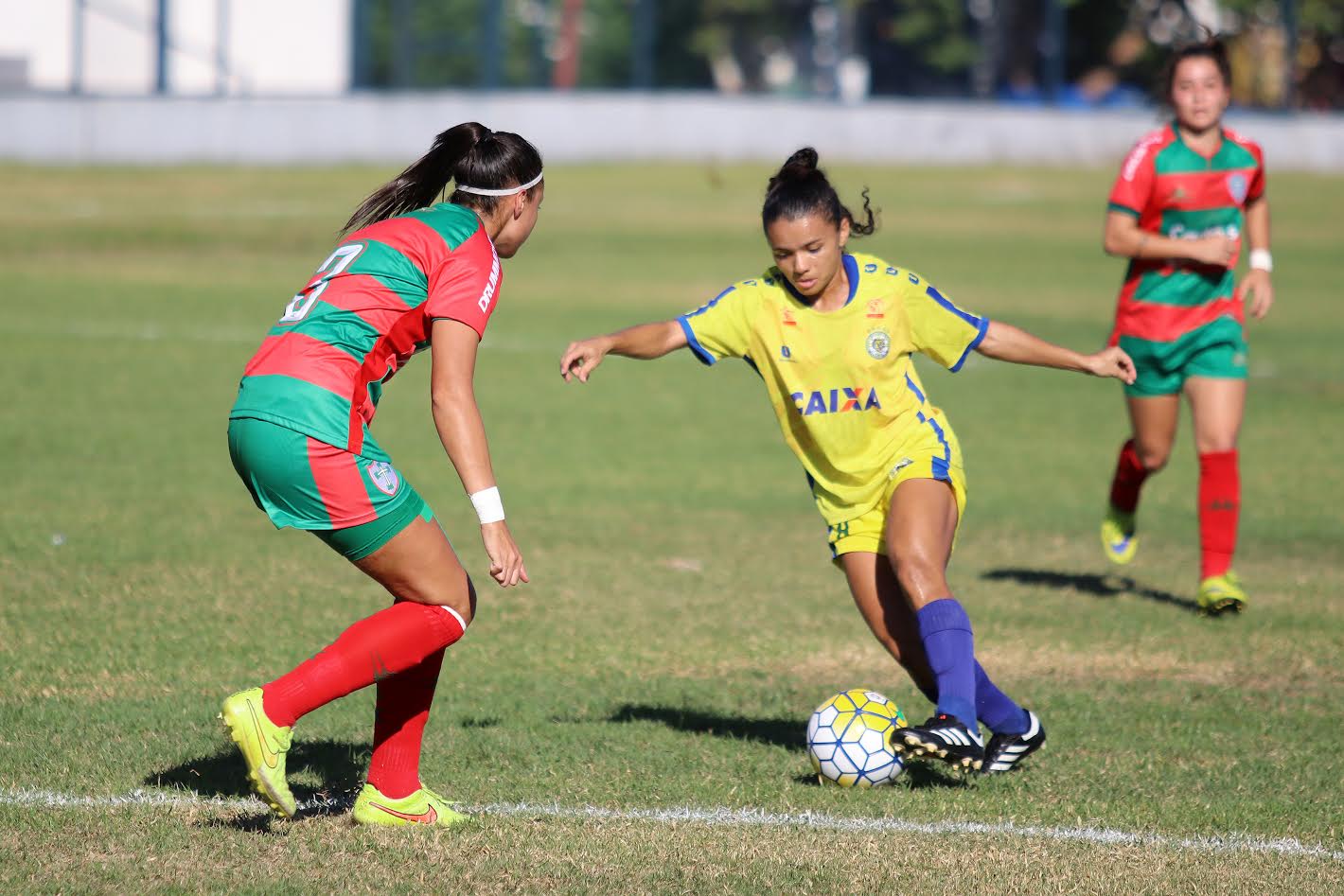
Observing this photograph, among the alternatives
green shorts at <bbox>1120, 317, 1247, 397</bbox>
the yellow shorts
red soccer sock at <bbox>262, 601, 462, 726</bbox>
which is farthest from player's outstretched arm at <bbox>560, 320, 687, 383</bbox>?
green shorts at <bbox>1120, 317, 1247, 397</bbox>

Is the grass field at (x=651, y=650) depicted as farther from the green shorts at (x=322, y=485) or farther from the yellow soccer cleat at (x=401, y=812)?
the green shorts at (x=322, y=485)

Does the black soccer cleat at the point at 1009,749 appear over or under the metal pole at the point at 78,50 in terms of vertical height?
over

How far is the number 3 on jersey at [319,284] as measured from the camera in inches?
177

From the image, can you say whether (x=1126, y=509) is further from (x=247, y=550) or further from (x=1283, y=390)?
(x=1283, y=390)

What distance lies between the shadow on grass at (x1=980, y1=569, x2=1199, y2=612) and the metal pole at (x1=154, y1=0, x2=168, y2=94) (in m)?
31.9

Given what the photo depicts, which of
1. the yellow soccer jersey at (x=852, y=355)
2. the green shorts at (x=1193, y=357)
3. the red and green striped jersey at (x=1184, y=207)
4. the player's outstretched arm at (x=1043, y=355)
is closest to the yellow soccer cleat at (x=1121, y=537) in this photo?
the green shorts at (x=1193, y=357)

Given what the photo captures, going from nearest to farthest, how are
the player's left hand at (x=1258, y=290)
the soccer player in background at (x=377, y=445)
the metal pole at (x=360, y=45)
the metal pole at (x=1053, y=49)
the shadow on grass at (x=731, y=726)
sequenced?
the soccer player in background at (x=377, y=445), the shadow on grass at (x=731, y=726), the player's left hand at (x=1258, y=290), the metal pole at (x=360, y=45), the metal pole at (x=1053, y=49)

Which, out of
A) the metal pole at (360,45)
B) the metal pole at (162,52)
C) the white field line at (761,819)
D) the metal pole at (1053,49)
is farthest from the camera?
the metal pole at (1053,49)

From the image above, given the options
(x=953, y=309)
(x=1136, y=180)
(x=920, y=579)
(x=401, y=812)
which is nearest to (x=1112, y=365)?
(x=953, y=309)

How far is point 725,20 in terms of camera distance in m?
42.8

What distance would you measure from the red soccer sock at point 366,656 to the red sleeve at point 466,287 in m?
0.77

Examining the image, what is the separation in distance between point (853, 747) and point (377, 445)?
169 centimetres

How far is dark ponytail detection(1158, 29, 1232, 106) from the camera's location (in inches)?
295

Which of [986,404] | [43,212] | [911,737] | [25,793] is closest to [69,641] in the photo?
[25,793]
